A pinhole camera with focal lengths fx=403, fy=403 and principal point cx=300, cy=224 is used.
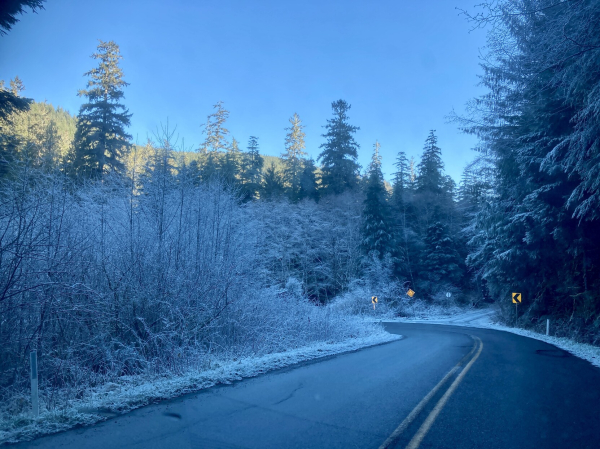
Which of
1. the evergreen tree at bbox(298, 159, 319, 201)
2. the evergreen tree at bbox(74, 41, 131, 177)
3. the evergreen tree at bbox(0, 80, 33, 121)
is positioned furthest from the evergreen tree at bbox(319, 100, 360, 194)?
the evergreen tree at bbox(0, 80, 33, 121)

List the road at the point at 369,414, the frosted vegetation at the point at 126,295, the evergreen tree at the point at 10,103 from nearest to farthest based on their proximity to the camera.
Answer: the road at the point at 369,414
the frosted vegetation at the point at 126,295
the evergreen tree at the point at 10,103

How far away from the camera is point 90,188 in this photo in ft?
46.8

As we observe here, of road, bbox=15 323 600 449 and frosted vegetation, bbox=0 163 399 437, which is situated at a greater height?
frosted vegetation, bbox=0 163 399 437

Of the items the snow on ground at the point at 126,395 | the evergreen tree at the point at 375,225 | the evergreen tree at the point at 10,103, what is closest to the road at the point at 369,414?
the snow on ground at the point at 126,395

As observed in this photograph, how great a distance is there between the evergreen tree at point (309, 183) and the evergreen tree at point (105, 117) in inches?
959

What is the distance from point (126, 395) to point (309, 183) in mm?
44730

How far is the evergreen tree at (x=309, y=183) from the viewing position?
4841 centimetres

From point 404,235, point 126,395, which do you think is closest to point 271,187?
point 404,235

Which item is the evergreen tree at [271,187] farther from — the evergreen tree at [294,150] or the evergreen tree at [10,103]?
the evergreen tree at [10,103]

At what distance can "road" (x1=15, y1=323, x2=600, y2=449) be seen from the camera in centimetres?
454

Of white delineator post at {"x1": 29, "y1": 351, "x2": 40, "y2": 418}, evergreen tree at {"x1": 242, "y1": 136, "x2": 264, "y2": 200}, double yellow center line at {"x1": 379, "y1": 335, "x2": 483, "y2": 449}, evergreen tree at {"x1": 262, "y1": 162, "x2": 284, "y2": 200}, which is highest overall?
evergreen tree at {"x1": 242, "y1": 136, "x2": 264, "y2": 200}

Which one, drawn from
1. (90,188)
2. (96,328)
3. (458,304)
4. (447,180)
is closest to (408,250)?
(458,304)

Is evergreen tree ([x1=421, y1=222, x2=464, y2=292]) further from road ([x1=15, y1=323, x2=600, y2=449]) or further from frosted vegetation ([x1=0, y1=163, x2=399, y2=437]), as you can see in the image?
road ([x1=15, y1=323, x2=600, y2=449])

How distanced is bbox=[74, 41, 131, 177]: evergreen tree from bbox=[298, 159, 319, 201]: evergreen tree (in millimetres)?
24371
